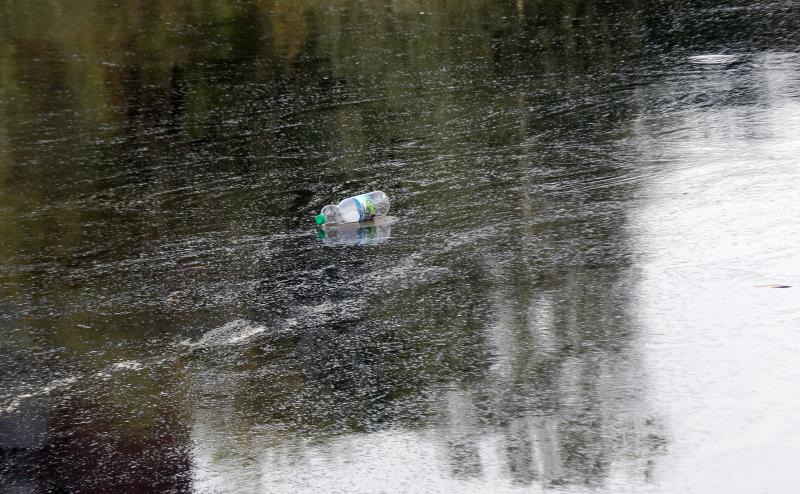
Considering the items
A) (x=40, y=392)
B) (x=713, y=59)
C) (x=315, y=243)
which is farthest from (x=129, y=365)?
(x=713, y=59)

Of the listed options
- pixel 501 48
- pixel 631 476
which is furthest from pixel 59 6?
pixel 631 476

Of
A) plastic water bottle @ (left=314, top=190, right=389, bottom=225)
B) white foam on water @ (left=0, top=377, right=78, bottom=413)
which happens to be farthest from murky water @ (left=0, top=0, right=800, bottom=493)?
plastic water bottle @ (left=314, top=190, right=389, bottom=225)

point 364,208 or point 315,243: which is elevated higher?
point 364,208

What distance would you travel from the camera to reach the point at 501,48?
15211 millimetres

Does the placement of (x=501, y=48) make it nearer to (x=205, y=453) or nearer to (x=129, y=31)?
(x=129, y=31)

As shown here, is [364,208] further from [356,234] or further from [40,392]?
[40,392]

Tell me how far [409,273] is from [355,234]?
3.86 ft

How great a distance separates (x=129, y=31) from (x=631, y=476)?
1410 cm

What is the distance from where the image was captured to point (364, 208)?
8.59m

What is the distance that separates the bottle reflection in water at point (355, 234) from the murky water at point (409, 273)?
45 millimetres

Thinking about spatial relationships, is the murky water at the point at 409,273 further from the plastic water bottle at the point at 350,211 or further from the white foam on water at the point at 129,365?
the plastic water bottle at the point at 350,211

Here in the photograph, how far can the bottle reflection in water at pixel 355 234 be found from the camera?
812cm

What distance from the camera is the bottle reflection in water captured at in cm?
812

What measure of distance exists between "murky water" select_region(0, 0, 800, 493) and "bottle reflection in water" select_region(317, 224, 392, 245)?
45 millimetres
